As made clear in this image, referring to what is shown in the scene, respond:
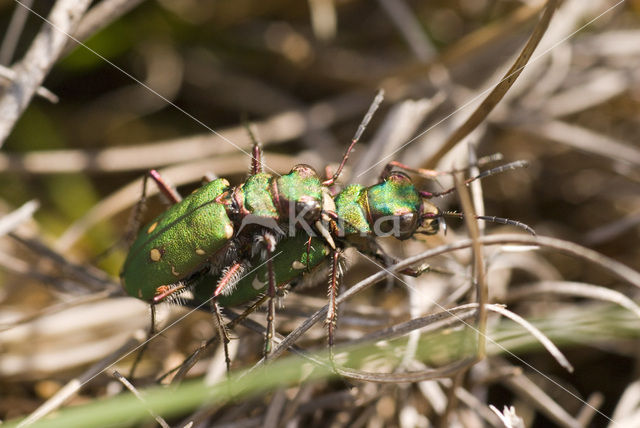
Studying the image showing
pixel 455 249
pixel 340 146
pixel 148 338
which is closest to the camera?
pixel 455 249

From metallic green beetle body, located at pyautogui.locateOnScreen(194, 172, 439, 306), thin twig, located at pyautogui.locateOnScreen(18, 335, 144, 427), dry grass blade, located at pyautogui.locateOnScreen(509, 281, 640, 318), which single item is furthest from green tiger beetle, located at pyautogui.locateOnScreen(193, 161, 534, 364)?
dry grass blade, located at pyautogui.locateOnScreen(509, 281, 640, 318)

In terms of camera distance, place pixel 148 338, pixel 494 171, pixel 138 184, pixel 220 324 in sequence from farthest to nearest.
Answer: pixel 138 184 → pixel 148 338 → pixel 494 171 → pixel 220 324

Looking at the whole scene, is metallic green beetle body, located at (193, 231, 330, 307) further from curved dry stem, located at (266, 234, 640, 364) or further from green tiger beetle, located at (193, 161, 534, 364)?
curved dry stem, located at (266, 234, 640, 364)

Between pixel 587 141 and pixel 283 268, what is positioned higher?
pixel 587 141

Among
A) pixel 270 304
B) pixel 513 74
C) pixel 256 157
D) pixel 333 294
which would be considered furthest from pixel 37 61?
pixel 513 74

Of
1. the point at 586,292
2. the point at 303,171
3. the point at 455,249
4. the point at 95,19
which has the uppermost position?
the point at 95,19

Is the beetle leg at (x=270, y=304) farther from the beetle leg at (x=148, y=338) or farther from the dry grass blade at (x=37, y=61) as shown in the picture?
the dry grass blade at (x=37, y=61)

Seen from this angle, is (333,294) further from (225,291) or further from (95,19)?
(95,19)

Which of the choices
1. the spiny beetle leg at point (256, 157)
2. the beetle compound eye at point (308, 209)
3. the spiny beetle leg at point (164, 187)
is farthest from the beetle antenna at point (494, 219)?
the spiny beetle leg at point (164, 187)

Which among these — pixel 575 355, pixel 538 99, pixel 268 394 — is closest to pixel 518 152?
pixel 538 99
